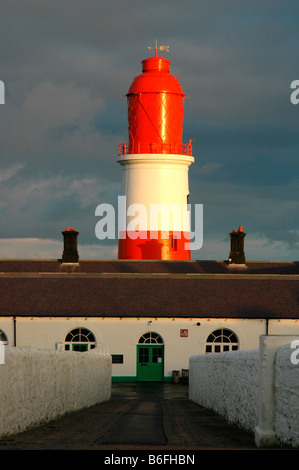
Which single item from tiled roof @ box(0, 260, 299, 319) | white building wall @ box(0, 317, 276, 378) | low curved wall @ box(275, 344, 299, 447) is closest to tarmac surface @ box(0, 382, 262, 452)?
low curved wall @ box(275, 344, 299, 447)

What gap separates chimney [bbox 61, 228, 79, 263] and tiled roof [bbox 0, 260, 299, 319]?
3.93 m

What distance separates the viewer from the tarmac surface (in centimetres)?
1268

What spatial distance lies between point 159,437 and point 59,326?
27997 millimetres

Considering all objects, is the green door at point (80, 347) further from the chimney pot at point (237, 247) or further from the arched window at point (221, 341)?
the chimney pot at point (237, 247)

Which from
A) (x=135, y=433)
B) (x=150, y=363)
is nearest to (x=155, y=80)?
(x=150, y=363)

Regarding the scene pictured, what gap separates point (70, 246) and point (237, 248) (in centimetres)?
980

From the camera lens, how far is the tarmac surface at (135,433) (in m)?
12.7

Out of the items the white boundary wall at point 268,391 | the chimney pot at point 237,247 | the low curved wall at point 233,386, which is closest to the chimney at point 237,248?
the chimney pot at point 237,247

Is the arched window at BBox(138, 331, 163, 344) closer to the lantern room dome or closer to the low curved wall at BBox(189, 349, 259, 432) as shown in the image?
the lantern room dome

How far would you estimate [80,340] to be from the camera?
41719 millimetres

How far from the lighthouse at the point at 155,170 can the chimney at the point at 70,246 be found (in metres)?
2.87

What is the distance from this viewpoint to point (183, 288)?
44031mm
